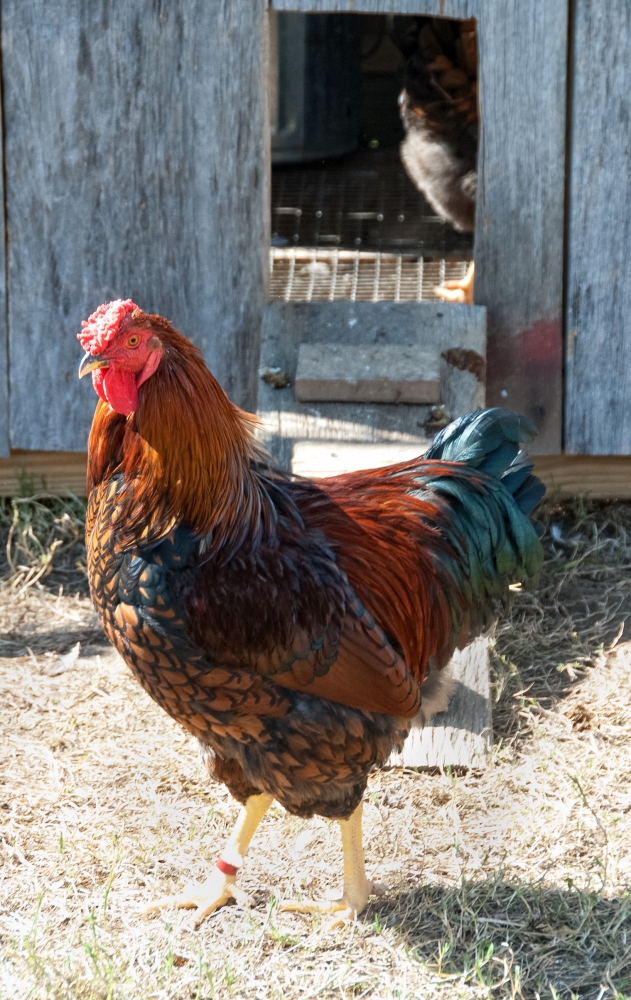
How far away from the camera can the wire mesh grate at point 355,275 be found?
5.30m

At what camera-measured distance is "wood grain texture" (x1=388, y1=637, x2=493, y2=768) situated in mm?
3271

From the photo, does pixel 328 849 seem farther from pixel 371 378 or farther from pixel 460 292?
pixel 460 292

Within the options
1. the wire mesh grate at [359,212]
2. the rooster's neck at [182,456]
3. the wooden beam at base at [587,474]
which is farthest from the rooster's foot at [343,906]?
the wire mesh grate at [359,212]

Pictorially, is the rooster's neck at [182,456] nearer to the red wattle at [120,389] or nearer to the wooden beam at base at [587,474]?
the red wattle at [120,389]

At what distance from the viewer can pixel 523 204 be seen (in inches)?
158

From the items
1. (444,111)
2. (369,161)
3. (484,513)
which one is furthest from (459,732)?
(369,161)

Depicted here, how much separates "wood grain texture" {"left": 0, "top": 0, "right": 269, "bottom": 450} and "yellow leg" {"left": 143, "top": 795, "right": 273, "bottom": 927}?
76.5 inches

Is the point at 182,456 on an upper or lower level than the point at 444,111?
lower

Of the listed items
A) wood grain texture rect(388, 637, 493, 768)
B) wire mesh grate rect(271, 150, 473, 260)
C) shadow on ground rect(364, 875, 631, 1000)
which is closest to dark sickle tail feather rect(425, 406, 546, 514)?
wood grain texture rect(388, 637, 493, 768)

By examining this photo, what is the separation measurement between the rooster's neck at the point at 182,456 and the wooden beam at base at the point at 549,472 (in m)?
2.16

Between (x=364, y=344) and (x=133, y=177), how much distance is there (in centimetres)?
115

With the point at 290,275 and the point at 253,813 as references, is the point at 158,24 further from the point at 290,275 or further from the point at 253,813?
the point at 253,813

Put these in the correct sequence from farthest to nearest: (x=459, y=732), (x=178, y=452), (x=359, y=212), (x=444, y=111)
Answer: (x=359, y=212)
(x=444, y=111)
(x=459, y=732)
(x=178, y=452)

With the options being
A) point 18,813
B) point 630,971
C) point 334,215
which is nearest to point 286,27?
point 334,215
